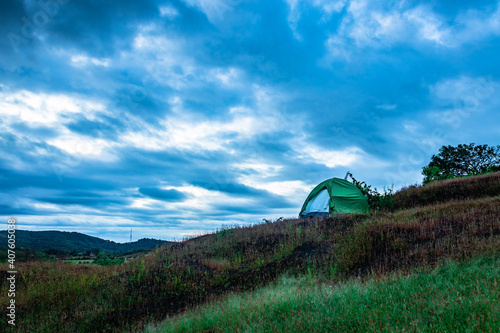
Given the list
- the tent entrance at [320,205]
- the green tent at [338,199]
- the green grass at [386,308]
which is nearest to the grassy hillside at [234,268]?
the green grass at [386,308]

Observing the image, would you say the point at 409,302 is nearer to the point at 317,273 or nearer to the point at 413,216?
the point at 317,273

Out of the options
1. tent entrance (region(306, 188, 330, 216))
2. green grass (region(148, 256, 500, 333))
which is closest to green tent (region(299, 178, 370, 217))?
tent entrance (region(306, 188, 330, 216))

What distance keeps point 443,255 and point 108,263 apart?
1429 cm

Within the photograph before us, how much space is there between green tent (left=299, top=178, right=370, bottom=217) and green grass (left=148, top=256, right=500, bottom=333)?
14.3 meters

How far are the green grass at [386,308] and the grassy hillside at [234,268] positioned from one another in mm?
1683

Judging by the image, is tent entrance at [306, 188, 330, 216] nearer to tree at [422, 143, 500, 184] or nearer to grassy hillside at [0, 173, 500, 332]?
grassy hillside at [0, 173, 500, 332]

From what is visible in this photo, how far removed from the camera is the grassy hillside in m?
8.74

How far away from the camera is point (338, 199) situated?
21875 millimetres

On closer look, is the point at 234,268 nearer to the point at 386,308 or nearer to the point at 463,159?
the point at 386,308

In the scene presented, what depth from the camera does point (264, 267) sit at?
38.5 ft

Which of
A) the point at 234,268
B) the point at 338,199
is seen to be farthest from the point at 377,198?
the point at 234,268

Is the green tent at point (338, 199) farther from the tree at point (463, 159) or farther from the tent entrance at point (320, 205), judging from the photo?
the tree at point (463, 159)

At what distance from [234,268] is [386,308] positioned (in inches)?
316

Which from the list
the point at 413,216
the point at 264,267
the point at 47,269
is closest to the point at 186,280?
the point at 264,267
